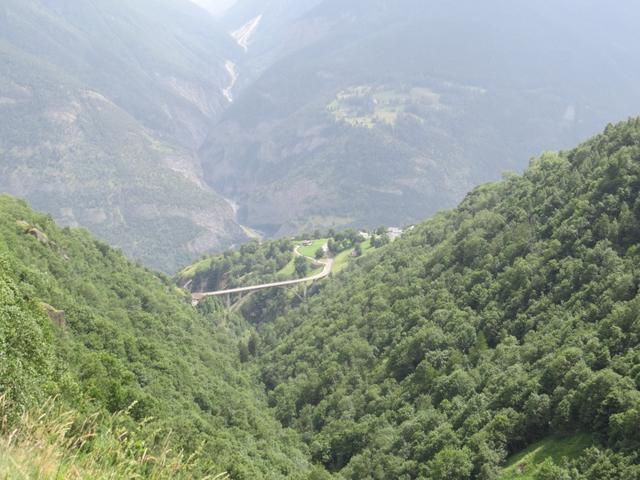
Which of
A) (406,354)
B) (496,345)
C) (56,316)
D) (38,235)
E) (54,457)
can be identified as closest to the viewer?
(54,457)

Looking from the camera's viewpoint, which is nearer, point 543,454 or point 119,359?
point 543,454

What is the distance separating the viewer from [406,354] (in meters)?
95.0

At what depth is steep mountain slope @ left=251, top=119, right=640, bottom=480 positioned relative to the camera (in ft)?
190

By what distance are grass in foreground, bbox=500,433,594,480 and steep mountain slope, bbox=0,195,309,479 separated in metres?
23.6

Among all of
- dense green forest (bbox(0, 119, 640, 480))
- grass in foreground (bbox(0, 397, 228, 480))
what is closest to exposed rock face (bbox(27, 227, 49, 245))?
dense green forest (bbox(0, 119, 640, 480))

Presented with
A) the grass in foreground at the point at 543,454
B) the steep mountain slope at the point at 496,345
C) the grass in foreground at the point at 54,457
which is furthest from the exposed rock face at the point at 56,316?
the grass in foreground at the point at 54,457

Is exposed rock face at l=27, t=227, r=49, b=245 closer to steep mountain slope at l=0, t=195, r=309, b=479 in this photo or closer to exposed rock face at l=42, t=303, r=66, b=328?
steep mountain slope at l=0, t=195, r=309, b=479

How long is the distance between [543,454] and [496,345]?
30.9 metres

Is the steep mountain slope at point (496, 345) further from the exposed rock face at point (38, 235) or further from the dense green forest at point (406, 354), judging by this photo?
the exposed rock face at point (38, 235)

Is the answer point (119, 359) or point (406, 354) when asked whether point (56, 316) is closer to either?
point (119, 359)

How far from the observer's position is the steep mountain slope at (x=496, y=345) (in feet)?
190

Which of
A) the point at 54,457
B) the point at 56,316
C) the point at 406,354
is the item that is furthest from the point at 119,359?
the point at 54,457

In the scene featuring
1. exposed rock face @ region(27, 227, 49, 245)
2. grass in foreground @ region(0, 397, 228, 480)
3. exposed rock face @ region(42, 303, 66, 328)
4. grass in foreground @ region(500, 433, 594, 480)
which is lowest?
exposed rock face @ region(27, 227, 49, 245)

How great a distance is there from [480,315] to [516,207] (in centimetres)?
3166
